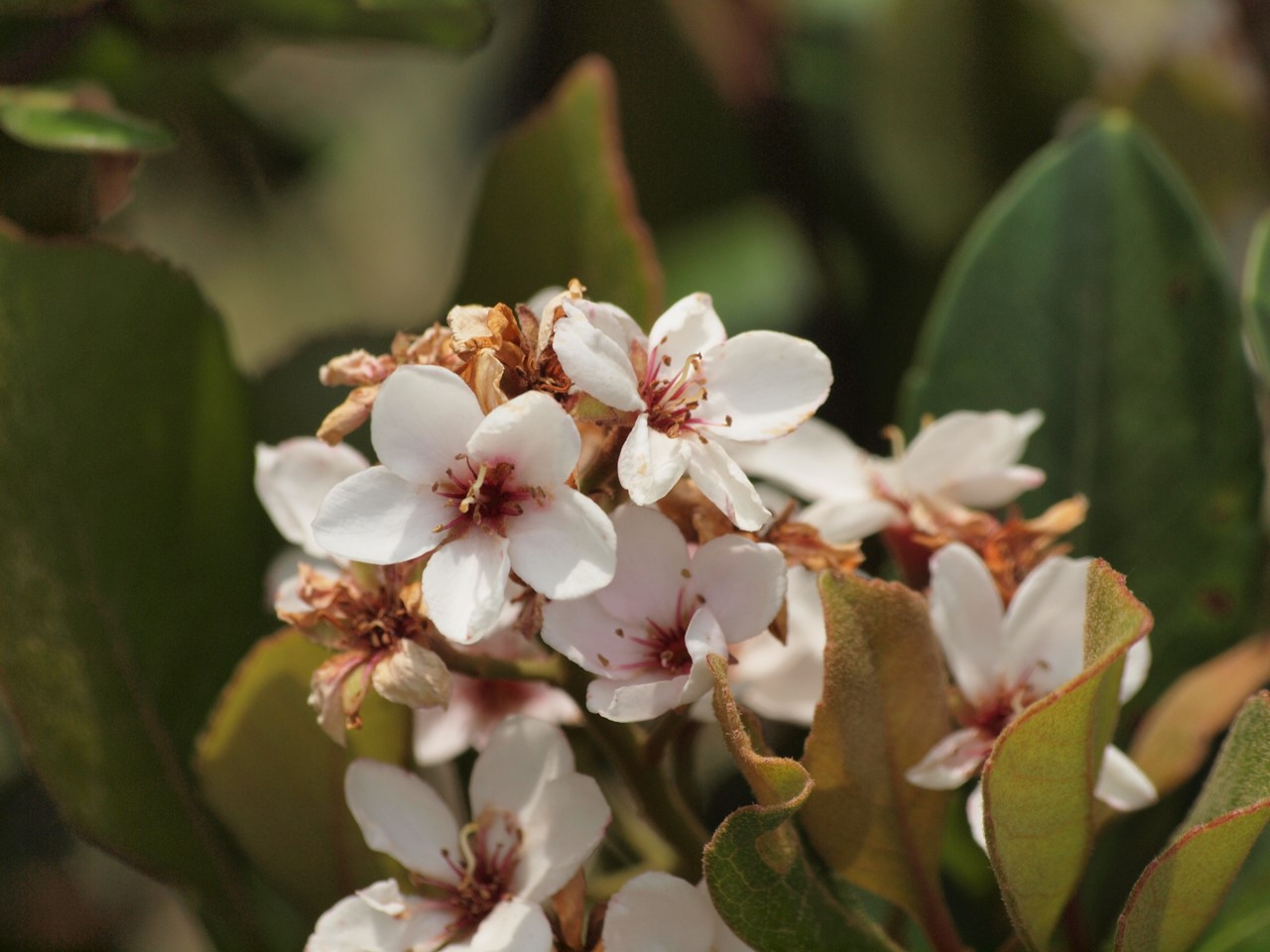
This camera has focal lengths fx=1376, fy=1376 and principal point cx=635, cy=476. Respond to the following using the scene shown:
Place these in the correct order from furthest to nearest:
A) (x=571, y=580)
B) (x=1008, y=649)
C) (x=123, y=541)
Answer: (x=123, y=541) → (x=1008, y=649) → (x=571, y=580)

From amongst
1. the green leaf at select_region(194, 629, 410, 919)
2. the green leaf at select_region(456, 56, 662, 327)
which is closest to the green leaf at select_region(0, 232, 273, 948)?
the green leaf at select_region(194, 629, 410, 919)

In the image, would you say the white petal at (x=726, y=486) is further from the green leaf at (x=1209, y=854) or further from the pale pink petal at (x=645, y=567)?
the green leaf at (x=1209, y=854)

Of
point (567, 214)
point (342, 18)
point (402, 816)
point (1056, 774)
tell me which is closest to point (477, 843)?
point (402, 816)

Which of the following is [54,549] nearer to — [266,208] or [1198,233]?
[1198,233]

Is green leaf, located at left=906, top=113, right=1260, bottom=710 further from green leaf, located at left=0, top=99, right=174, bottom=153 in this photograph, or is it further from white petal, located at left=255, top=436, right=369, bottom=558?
green leaf, located at left=0, top=99, right=174, bottom=153

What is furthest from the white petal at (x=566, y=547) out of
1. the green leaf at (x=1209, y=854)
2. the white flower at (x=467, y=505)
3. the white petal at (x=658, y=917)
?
the green leaf at (x=1209, y=854)

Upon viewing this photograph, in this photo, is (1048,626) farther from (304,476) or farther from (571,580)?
(304,476)
